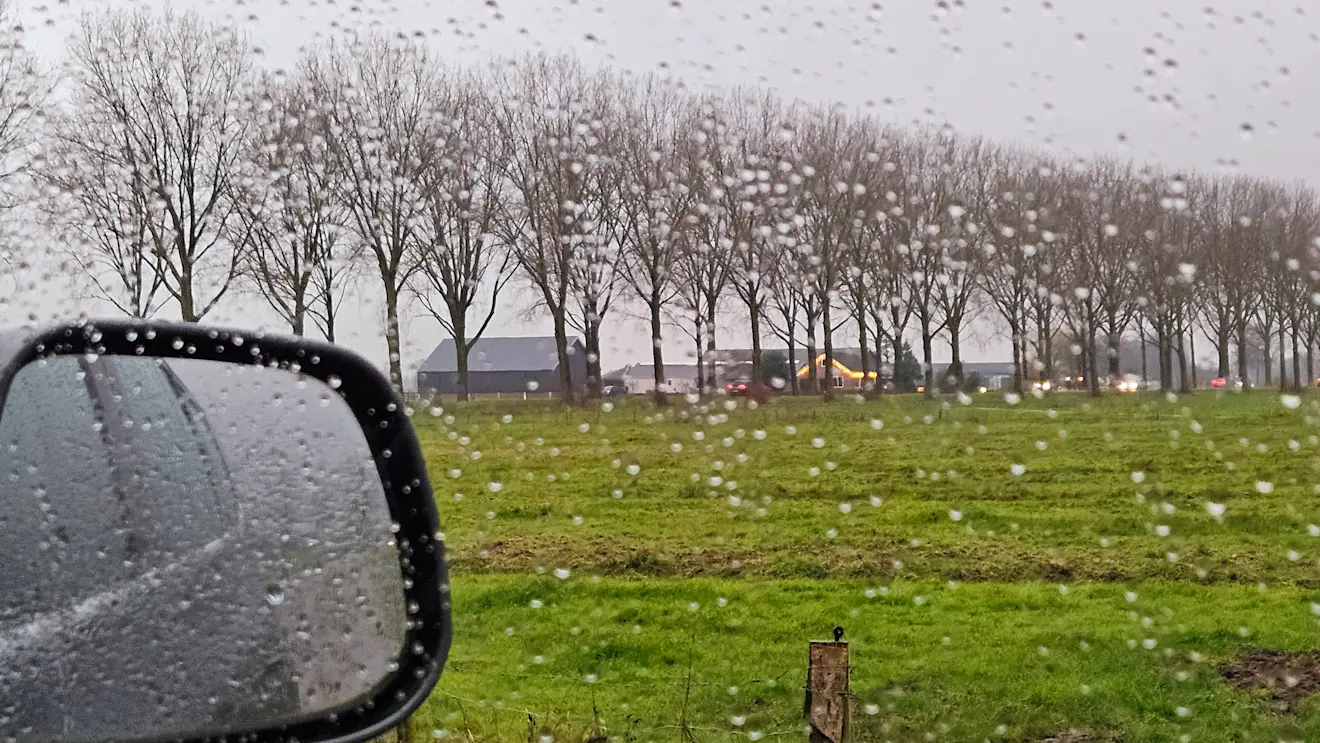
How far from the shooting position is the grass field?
14.8ft

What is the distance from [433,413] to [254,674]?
2858mm

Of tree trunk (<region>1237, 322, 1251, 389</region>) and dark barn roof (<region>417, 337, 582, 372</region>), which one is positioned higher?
dark barn roof (<region>417, 337, 582, 372</region>)

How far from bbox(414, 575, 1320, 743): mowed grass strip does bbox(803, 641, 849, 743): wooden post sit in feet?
0.91

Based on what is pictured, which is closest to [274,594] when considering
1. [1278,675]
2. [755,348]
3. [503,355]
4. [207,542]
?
[207,542]

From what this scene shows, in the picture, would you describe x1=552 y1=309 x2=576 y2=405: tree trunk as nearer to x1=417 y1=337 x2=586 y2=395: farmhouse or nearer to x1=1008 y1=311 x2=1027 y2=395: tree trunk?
x1=417 y1=337 x2=586 y2=395: farmhouse

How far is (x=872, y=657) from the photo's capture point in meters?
5.04

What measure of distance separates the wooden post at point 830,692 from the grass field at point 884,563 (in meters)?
0.34

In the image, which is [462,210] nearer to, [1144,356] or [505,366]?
[505,366]

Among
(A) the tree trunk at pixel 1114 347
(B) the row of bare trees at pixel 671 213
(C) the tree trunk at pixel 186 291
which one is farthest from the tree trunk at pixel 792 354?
(C) the tree trunk at pixel 186 291

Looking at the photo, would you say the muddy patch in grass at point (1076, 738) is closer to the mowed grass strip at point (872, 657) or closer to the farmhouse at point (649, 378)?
the mowed grass strip at point (872, 657)

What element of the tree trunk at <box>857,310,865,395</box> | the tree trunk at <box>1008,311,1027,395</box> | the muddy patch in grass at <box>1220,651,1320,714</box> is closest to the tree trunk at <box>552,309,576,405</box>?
the tree trunk at <box>857,310,865,395</box>

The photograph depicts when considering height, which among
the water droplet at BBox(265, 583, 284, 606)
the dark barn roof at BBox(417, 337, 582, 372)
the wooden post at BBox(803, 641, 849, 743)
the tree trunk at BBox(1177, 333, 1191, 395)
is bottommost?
the wooden post at BBox(803, 641, 849, 743)

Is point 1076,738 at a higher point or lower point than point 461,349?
lower

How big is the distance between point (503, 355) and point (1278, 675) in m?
3.54
